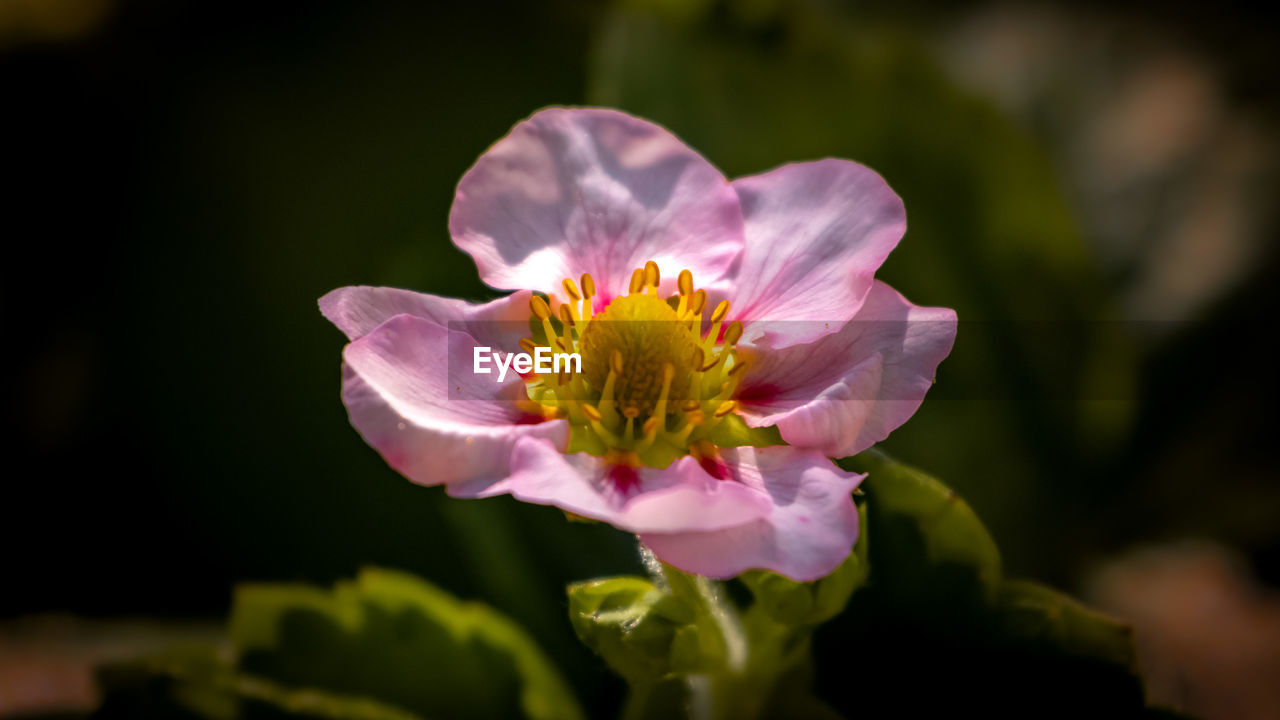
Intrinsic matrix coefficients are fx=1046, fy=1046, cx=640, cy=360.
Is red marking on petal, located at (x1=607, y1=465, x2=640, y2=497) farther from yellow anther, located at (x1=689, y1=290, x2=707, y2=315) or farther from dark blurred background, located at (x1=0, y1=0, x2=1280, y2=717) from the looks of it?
dark blurred background, located at (x1=0, y1=0, x2=1280, y2=717)

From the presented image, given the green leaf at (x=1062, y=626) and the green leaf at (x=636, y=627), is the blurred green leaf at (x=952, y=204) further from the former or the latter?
the green leaf at (x=636, y=627)

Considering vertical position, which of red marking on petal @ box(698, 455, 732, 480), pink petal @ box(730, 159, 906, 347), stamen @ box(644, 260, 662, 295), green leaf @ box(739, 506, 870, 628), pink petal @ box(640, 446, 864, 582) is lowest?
green leaf @ box(739, 506, 870, 628)

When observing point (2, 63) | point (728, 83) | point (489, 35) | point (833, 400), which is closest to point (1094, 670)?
point (833, 400)

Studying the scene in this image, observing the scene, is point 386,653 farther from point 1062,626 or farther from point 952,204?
point 952,204

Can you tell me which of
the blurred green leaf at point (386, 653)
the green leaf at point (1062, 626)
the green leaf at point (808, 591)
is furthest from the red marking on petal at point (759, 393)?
the blurred green leaf at point (386, 653)

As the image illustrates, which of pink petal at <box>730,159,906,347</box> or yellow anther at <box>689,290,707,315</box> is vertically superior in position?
pink petal at <box>730,159,906,347</box>

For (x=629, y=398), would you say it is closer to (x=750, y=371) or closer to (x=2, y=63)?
(x=750, y=371)

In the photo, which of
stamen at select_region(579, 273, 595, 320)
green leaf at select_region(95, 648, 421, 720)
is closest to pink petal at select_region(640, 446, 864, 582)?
stamen at select_region(579, 273, 595, 320)
